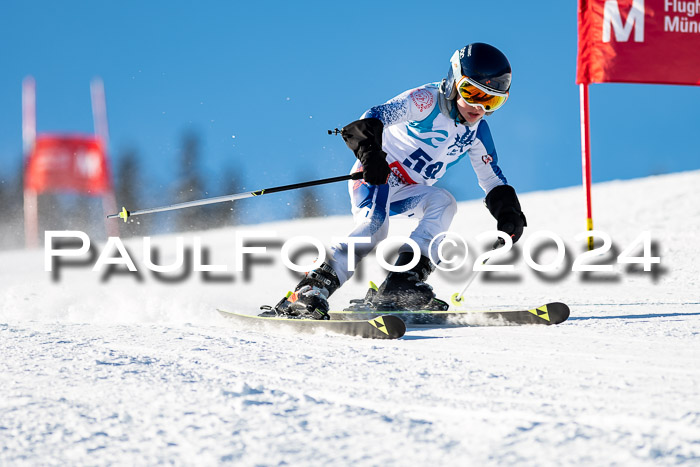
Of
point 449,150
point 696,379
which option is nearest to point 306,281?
point 449,150

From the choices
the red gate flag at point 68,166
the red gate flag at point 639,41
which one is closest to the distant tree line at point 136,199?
the red gate flag at point 68,166

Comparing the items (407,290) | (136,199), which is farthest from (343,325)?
(136,199)

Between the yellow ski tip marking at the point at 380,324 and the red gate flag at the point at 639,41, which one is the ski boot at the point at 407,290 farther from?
the red gate flag at the point at 639,41

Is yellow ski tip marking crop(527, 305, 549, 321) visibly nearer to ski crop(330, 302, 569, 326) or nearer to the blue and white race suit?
ski crop(330, 302, 569, 326)

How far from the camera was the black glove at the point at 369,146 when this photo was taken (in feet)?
10.5

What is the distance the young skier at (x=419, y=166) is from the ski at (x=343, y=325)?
115 mm

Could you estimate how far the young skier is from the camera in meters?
3.26

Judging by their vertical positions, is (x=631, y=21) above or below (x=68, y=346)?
above

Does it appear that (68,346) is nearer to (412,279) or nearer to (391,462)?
(391,462)

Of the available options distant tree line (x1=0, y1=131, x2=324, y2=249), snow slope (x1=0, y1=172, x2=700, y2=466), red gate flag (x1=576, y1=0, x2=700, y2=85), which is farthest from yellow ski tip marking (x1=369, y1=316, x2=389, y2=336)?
distant tree line (x1=0, y1=131, x2=324, y2=249)

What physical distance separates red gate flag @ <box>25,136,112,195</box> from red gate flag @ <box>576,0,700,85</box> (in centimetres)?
1559

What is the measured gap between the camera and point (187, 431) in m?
1.32

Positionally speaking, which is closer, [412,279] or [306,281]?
[306,281]

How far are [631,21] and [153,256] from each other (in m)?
7.61
